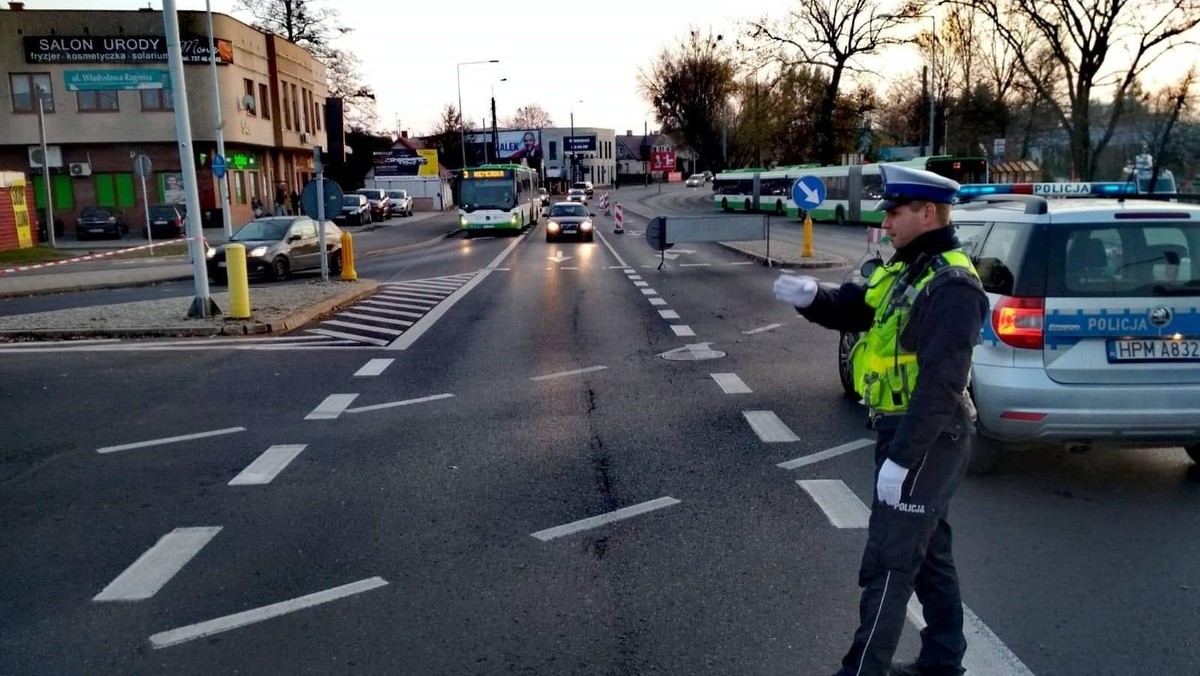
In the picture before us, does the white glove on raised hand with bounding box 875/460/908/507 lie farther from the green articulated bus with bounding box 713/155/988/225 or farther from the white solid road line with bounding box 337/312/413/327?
the green articulated bus with bounding box 713/155/988/225

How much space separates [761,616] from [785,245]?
2504 centimetres

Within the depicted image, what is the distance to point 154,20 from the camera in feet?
139

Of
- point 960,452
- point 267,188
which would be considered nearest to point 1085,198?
point 960,452

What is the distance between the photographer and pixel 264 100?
48.5 m

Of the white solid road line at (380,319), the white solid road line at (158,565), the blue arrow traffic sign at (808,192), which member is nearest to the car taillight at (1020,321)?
the white solid road line at (158,565)

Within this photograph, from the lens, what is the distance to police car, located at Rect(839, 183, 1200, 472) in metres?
5.50

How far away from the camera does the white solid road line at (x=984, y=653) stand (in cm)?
366

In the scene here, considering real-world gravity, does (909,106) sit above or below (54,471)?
above

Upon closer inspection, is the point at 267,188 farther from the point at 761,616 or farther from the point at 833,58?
the point at 761,616

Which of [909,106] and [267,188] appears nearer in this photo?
[267,188]

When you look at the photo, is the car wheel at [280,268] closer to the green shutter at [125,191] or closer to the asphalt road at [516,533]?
the asphalt road at [516,533]

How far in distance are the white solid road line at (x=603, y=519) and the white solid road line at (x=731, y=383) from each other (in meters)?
3.24

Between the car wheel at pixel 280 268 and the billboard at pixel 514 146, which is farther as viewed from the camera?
the billboard at pixel 514 146

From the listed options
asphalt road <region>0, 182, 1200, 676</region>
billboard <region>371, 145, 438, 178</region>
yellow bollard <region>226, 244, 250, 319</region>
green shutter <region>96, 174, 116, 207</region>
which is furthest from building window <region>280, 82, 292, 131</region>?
asphalt road <region>0, 182, 1200, 676</region>
